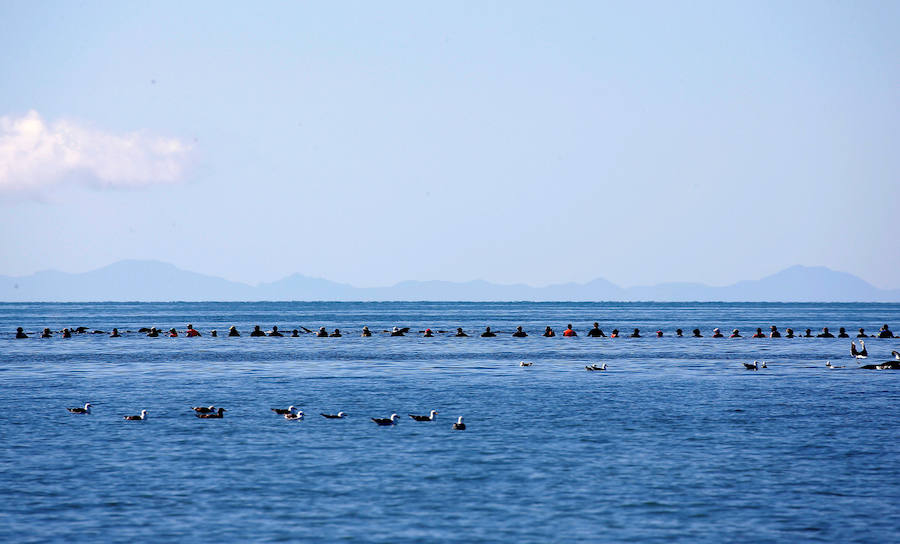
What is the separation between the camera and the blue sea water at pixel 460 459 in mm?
21078

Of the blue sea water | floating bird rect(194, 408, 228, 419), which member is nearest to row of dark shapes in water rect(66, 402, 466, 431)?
floating bird rect(194, 408, 228, 419)

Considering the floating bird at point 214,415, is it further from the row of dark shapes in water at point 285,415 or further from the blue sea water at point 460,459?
the blue sea water at point 460,459

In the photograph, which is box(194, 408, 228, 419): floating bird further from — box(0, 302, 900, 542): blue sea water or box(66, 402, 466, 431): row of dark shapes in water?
box(0, 302, 900, 542): blue sea water

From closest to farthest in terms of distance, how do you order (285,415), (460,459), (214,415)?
1. (460,459)
2. (214,415)
3. (285,415)

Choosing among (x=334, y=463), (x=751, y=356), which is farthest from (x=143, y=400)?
(x=751, y=356)

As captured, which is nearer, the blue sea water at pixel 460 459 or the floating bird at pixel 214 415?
the blue sea water at pixel 460 459

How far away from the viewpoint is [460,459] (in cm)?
2805

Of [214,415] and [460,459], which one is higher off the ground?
[214,415]

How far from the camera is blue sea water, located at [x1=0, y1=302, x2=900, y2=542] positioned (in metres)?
21.1

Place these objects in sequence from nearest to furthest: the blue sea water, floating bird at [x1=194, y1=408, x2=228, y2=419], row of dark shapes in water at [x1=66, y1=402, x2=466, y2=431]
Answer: the blue sea water → row of dark shapes in water at [x1=66, y1=402, x2=466, y2=431] → floating bird at [x1=194, y1=408, x2=228, y2=419]

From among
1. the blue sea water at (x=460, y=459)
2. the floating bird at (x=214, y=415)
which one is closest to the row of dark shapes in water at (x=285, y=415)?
the floating bird at (x=214, y=415)

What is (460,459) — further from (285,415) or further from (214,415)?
(214,415)

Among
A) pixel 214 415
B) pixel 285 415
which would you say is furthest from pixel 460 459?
pixel 214 415

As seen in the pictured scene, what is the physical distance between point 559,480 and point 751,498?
4579 mm
